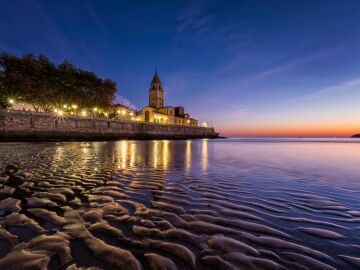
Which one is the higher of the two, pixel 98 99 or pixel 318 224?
pixel 98 99

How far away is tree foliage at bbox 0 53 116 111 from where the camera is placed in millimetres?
34281

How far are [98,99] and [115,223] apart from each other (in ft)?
163

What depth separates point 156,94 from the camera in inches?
3615

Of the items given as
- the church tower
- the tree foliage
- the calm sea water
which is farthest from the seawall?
the calm sea water

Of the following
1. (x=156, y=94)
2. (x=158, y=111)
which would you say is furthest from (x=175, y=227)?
(x=156, y=94)

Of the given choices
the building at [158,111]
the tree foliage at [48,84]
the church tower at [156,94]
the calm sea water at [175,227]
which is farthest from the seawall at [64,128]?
the calm sea water at [175,227]

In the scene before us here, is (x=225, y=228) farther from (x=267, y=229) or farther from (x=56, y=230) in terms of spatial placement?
(x=56, y=230)

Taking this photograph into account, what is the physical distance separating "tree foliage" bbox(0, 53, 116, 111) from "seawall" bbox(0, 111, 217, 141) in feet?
16.5

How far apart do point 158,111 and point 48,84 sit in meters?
50.8

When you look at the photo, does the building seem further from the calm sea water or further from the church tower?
the calm sea water

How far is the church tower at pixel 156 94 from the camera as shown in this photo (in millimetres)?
91812

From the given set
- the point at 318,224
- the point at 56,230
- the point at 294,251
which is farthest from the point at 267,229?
the point at 56,230

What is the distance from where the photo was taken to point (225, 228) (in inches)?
116

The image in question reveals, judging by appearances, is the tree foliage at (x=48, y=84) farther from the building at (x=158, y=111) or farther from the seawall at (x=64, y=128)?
the building at (x=158, y=111)
